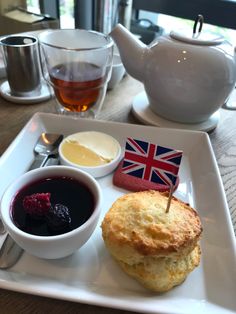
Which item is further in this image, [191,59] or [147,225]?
[191,59]

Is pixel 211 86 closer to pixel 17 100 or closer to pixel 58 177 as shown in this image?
pixel 58 177

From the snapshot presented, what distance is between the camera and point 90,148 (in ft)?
2.77

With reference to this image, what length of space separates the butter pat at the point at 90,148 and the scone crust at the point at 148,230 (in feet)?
0.71

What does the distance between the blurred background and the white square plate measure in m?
1.29

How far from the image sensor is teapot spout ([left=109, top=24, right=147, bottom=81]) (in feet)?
3.19

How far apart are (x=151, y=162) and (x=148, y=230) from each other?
0.23 metres

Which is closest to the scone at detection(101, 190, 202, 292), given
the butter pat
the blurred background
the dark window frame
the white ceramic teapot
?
the butter pat

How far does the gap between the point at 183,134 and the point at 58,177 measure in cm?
42

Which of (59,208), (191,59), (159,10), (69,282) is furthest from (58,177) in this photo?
(159,10)

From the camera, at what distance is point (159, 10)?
2119mm

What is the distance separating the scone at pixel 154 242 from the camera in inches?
20.4

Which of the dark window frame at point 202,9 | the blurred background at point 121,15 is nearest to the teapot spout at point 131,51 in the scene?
the blurred background at point 121,15

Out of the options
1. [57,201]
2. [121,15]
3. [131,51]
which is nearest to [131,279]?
[57,201]

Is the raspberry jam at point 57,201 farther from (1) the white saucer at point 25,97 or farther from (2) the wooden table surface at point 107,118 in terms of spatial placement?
(1) the white saucer at point 25,97
